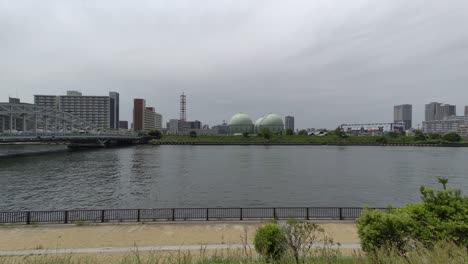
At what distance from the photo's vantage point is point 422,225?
379 inches

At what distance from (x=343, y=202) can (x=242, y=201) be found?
36.0ft

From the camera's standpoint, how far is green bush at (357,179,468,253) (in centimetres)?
913

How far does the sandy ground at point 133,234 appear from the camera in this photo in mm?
14383

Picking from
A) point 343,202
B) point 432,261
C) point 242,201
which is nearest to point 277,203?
point 242,201

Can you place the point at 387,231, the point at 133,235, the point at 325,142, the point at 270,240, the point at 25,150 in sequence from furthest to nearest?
the point at 325,142 → the point at 25,150 → the point at 133,235 → the point at 270,240 → the point at 387,231

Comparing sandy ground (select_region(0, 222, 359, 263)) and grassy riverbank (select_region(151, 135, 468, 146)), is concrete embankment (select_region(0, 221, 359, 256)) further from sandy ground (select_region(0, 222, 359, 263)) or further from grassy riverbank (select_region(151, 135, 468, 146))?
grassy riverbank (select_region(151, 135, 468, 146))

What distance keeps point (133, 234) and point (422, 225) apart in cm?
1457

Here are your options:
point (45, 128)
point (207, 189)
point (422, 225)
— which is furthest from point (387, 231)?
point (45, 128)

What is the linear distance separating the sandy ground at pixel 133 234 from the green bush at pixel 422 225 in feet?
17.1

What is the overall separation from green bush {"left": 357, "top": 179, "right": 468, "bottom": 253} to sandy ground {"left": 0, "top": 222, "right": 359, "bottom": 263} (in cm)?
522

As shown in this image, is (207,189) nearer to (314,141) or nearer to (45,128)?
(45,128)

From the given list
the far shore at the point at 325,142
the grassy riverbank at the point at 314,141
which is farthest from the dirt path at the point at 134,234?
the grassy riverbank at the point at 314,141

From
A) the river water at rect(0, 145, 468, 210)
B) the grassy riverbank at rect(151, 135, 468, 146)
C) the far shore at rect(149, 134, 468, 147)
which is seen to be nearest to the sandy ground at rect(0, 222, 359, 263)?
the river water at rect(0, 145, 468, 210)

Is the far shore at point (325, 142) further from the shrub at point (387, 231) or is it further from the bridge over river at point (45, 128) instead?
the shrub at point (387, 231)
